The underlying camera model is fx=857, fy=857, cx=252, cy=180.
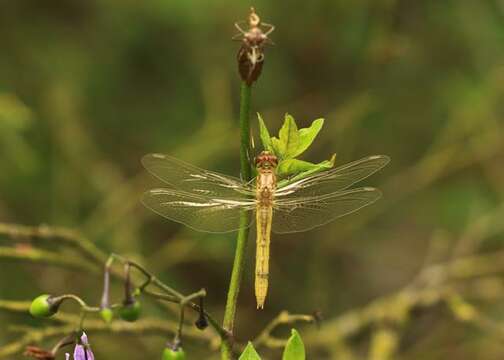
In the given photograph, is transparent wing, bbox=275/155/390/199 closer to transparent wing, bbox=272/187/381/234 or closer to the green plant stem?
transparent wing, bbox=272/187/381/234

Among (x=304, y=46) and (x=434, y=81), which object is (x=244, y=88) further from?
(x=434, y=81)

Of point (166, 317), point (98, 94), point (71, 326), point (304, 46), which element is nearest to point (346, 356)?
point (166, 317)

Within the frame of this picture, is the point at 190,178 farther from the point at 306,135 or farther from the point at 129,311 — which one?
the point at 129,311

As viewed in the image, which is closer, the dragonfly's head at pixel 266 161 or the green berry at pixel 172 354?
the green berry at pixel 172 354

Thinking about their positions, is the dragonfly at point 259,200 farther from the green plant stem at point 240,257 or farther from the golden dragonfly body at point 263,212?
the green plant stem at point 240,257

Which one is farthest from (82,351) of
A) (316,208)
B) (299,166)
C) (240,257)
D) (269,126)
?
(269,126)

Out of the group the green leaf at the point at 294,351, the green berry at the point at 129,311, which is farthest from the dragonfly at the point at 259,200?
the green berry at the point at 129,311
